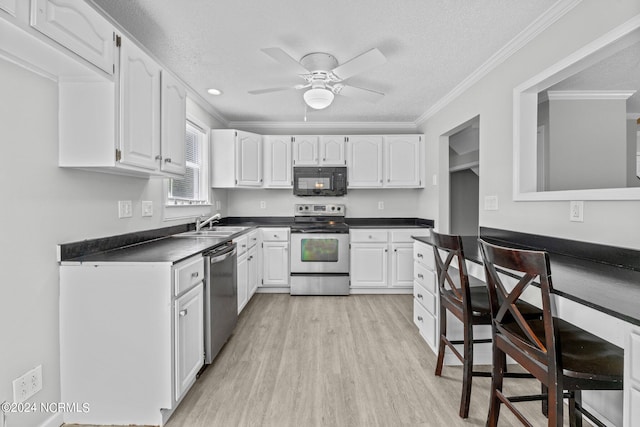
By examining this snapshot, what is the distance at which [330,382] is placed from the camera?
204 centimetres

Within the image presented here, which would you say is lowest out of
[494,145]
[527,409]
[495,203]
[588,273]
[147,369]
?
[527,409]

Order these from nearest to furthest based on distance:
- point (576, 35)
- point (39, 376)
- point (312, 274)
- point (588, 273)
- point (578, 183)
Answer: point (588, 273), point (39, 376), point (576, 35), point (578, 183), point (312, 274)

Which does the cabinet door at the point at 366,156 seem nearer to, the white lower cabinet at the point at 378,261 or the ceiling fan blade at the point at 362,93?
the white lower cabinet at the point at 378,261

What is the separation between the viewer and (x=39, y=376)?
150cm

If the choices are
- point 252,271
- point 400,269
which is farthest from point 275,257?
point 400,269

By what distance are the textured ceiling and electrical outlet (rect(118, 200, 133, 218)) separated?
122 cm

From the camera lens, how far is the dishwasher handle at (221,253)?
219 cm

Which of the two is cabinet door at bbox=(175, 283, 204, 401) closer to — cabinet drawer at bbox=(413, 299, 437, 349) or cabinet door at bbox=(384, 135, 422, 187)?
cabinet drawer at bbox=(413, 299, 437, 349)

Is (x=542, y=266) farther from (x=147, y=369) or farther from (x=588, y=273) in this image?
(x=147, y=369)

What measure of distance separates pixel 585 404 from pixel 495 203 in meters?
1.45

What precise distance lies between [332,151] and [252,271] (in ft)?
6.61

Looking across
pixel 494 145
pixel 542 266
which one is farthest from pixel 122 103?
pixel 494 145

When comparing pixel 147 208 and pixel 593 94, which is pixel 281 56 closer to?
pixel 147 208

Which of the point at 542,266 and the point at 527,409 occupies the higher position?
the point at 542,266
